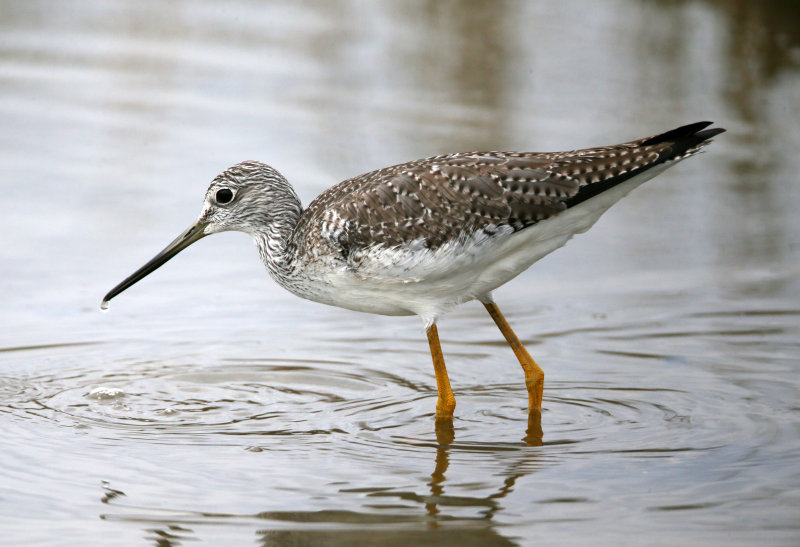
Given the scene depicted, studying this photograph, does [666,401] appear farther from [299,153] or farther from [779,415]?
[299,153]

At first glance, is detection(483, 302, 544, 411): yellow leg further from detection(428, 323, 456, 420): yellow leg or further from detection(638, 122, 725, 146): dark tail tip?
detection(638, 122, 725, 146): dark tail tip

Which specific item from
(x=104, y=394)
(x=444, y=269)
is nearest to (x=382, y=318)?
(x=444, y=269)

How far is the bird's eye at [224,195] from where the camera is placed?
326 inches

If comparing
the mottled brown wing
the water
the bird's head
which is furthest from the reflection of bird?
the water

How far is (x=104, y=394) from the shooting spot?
7.94 m

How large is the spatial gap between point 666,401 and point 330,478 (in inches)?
95.1

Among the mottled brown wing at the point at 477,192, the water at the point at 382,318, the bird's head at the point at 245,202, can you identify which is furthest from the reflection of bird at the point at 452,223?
the water at the point at 382,318

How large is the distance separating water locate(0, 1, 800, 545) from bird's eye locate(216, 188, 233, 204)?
3.71 ft

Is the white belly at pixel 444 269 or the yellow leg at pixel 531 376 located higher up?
the white belly at pixel 444 269

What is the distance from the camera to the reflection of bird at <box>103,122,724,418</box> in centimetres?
755

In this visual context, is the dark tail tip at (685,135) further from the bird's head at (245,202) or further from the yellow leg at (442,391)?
the bird's head at (245,202)

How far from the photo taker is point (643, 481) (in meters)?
6.48

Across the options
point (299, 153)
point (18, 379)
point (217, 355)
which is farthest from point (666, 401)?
point (299, 153)

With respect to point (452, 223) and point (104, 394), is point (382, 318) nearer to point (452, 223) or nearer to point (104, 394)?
point (452, 223)
